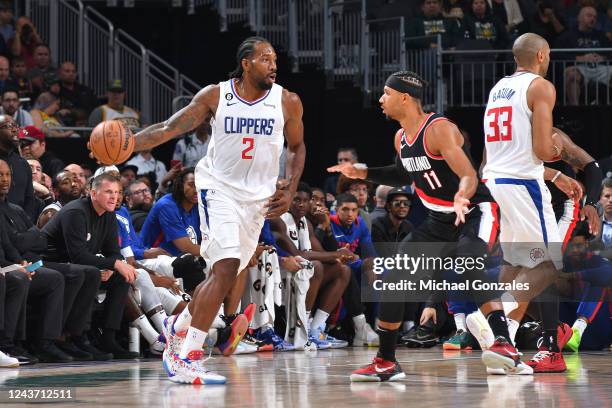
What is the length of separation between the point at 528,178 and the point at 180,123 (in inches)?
96.2

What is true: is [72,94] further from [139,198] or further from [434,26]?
[434,26]

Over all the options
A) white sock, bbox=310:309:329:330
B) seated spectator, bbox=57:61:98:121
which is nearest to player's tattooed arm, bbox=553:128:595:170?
white sock, bbox=310:309:329:330

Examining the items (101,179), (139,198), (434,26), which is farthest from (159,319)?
(434,26)

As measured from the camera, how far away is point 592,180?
8.05 meters

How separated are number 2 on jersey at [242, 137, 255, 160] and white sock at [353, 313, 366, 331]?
499cm

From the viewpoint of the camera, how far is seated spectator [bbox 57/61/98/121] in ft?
47.7

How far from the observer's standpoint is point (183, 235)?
10.6m

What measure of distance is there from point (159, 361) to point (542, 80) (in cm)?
388

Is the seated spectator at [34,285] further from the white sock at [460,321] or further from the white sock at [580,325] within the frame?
the white sock at [580,325]

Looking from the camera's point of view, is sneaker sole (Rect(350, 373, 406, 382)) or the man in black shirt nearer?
sneaker sole (Rect(350, 373, 406, 382))

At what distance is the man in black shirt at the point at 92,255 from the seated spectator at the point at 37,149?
6.08 feet

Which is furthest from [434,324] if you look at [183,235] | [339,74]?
[339,74]

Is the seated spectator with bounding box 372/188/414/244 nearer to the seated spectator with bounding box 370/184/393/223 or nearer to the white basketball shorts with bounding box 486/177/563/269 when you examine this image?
the seated spectator with bounding box 370/184/393/223

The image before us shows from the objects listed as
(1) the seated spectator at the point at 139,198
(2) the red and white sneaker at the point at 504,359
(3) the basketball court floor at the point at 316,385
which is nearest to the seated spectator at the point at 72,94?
(1) the seated spectator at the point at 139,198
